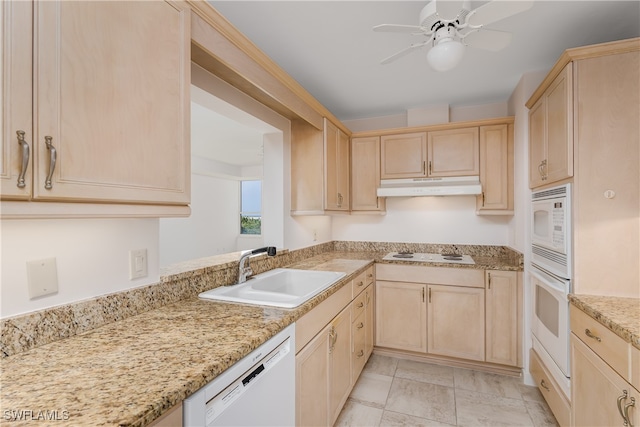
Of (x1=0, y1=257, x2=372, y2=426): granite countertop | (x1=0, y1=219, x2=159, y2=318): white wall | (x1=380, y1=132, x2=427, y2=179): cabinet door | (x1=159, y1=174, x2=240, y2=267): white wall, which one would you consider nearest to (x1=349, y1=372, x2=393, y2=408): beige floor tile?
(x1=0, y1=257, x2=372, y2=426): granite countertop

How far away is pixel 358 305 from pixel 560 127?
175cm

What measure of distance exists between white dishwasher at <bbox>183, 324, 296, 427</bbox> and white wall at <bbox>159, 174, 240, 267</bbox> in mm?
4679

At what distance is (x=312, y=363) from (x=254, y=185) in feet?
19.9

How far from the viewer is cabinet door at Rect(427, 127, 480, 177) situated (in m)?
2.82

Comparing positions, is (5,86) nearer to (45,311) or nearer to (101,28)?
(101,28)

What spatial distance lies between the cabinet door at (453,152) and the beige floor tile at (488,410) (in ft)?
6.07

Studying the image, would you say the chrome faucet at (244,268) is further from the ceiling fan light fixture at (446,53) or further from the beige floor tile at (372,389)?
the ceiling fan light fixture at (446,53)

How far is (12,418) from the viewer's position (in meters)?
0.60

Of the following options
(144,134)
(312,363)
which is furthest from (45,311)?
(312,363)

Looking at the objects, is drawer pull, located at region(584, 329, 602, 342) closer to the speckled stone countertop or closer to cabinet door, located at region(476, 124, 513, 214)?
the speckled stone countertop

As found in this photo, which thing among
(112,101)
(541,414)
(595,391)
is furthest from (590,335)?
(112,101)

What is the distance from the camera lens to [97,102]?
821mm

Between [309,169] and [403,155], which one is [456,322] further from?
[309,169]

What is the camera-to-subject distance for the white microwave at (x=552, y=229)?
169cm
